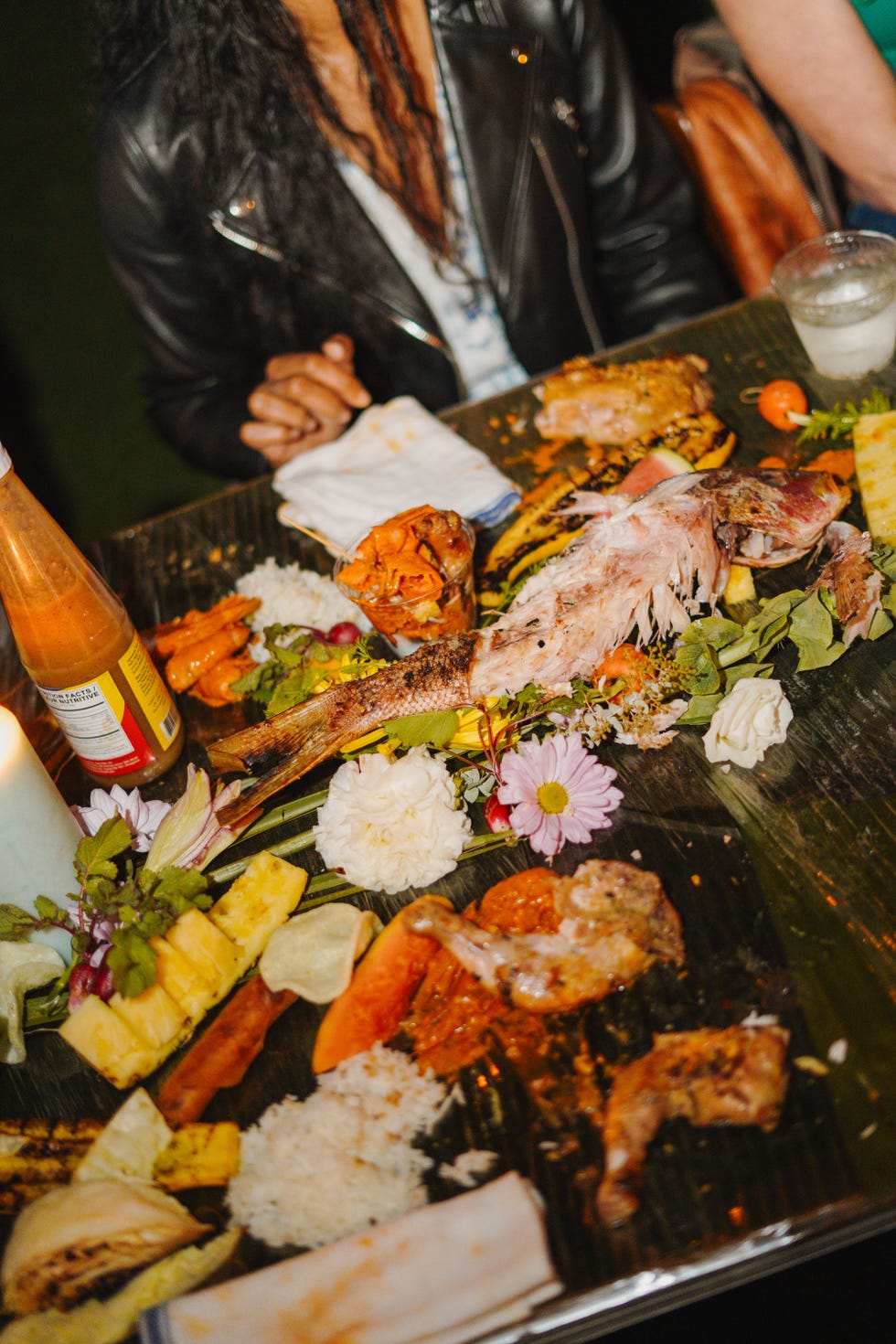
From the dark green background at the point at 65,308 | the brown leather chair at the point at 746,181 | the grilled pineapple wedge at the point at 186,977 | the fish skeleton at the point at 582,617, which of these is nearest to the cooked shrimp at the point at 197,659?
the fish skeleton at the point at 582,617

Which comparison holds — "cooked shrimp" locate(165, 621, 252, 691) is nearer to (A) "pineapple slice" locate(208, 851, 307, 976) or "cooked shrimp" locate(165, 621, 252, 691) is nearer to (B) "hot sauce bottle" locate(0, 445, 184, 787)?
(B) "hot sauce bottle" locate(0, 445, 184, 787)

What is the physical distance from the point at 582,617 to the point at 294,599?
745 mm

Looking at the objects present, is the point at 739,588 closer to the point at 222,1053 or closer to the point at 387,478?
the point at 387,478

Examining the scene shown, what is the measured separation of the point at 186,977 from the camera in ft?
5.21

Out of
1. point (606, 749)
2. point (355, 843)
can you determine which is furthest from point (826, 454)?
point (355, 843)

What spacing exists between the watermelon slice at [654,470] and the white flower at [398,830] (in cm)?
86

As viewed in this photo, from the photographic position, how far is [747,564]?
6.49 feet

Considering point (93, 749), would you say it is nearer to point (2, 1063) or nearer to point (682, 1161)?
point (2, 1063)

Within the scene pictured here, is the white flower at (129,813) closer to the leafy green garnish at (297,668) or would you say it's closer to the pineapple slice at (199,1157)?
the leafy green garnish at (297,668)

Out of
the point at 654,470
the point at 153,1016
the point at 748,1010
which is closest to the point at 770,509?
the point at 654,470

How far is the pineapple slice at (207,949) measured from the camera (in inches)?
63.1

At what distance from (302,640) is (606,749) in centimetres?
73

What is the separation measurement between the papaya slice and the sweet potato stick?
0.30ft

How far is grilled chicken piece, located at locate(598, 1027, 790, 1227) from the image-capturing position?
1.25 meters
